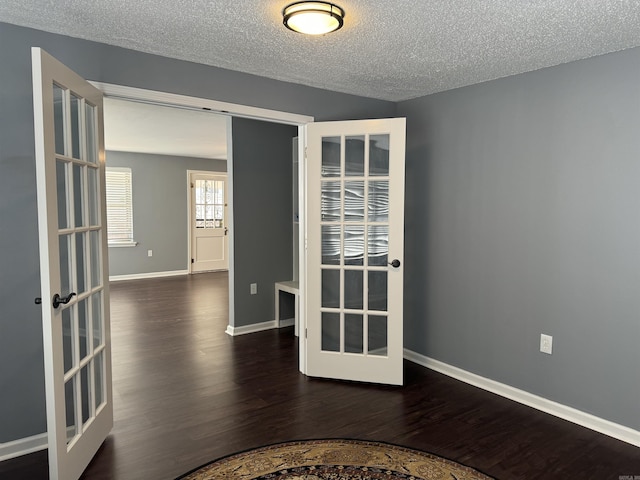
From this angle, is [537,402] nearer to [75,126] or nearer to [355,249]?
[355,249]

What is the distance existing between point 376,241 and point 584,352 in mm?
1596

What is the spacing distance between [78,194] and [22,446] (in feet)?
4.82

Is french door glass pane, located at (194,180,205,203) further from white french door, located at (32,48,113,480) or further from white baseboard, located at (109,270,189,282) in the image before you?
white french door, located at (32,48,113,480)

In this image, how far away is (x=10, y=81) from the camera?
2.37 metres

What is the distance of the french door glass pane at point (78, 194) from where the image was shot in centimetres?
224

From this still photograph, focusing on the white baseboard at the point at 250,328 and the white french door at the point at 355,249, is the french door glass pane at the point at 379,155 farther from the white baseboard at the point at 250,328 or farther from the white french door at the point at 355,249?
the white baseboard at the point at 250,328

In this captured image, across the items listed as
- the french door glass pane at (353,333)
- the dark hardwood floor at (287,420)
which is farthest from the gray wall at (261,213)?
the french door glass pane at (353,333)

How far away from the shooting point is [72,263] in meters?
2.23

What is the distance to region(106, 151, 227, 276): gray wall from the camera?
A: 840cm

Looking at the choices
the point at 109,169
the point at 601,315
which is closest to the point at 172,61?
the point at 601,315

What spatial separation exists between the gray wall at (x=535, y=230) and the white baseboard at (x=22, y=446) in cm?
292

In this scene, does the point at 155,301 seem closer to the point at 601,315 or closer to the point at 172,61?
the point at 172,61

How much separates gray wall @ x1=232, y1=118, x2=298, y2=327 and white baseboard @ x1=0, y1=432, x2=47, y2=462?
7.99 ft

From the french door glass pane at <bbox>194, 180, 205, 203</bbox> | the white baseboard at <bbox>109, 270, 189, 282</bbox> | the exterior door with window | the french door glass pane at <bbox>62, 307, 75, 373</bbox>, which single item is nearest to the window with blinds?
the white baseboard at <bbox>109, 270, 189, 282</bbox>
